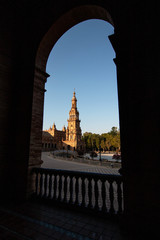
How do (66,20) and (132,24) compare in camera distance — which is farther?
(66,20)

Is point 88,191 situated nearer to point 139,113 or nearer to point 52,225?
point 52,225

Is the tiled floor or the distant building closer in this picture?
the tiled floor

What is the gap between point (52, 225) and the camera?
3.05 metres

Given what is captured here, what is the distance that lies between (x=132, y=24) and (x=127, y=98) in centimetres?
192

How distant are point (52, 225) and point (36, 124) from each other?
318 centimetres

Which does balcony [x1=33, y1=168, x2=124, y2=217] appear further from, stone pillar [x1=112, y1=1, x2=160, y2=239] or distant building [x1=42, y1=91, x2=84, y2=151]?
distant building [x1=42, y1=91, x2=84, y2=151]

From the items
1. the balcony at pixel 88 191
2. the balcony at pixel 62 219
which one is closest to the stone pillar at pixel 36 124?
the balcony at pixel 88 191

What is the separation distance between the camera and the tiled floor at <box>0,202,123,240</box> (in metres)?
2.68

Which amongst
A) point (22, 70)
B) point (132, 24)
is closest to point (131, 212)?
point (132, 24)

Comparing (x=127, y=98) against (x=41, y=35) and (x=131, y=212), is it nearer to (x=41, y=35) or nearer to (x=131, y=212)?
(x=131, y=212)

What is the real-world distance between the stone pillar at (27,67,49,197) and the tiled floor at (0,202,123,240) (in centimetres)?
105

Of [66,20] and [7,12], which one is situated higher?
[7,12]

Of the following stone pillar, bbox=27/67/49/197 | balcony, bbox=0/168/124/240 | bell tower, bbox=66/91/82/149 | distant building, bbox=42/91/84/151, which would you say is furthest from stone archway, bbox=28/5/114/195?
bell tower, bbox=66/91/82/149

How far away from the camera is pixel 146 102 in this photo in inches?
116
